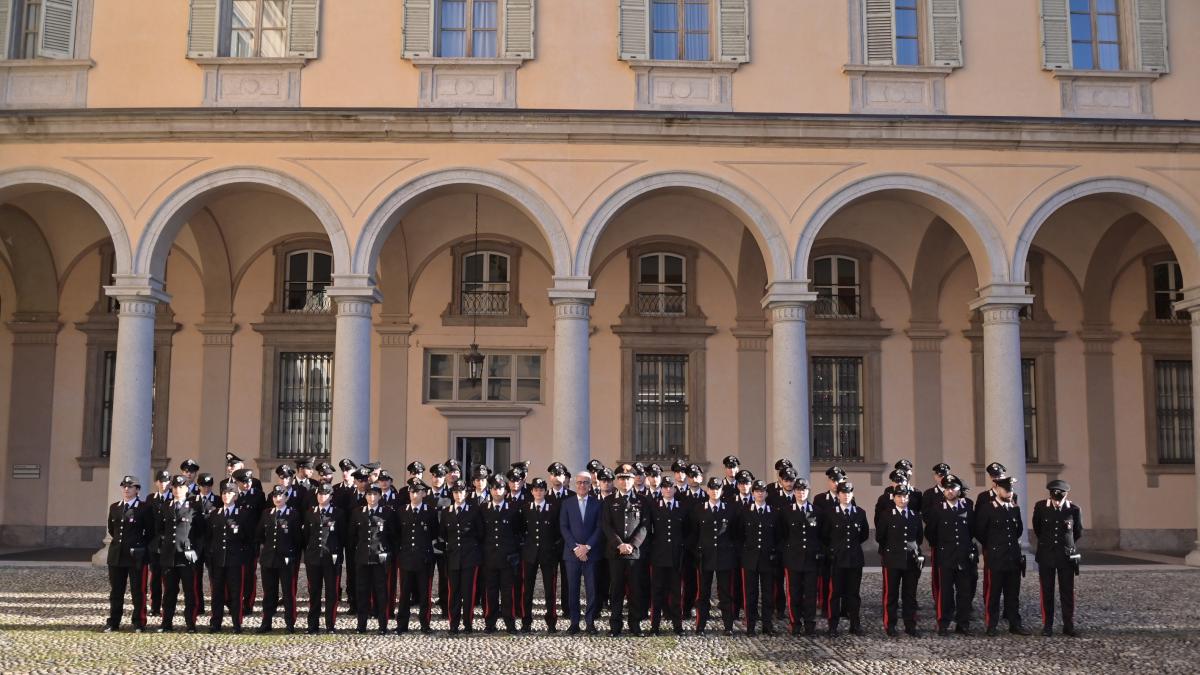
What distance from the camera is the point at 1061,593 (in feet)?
30.5

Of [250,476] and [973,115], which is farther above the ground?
[973,115]

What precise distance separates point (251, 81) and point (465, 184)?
136 inches

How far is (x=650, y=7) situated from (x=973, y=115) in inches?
191

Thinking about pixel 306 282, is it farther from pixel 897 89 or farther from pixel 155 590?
pixel 897 89

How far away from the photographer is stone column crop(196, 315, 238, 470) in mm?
16812

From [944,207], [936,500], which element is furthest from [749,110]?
[936,500]

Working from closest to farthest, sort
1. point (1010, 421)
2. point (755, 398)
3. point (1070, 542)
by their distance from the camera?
point (1070, 542) < point (1010, 421) < point (755, 398)

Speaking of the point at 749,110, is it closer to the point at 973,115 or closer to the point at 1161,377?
the point at 973,115

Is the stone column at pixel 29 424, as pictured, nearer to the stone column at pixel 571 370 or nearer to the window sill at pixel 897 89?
the stone column at pixel 571 370

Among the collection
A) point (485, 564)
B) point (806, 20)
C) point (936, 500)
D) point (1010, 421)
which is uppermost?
point (806, 20)

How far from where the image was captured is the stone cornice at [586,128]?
13.7m

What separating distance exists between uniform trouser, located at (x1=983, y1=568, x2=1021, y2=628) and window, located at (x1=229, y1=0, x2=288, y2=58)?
38.0ft

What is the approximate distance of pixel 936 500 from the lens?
962cm

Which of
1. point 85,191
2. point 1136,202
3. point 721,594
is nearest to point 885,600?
point 721,594
